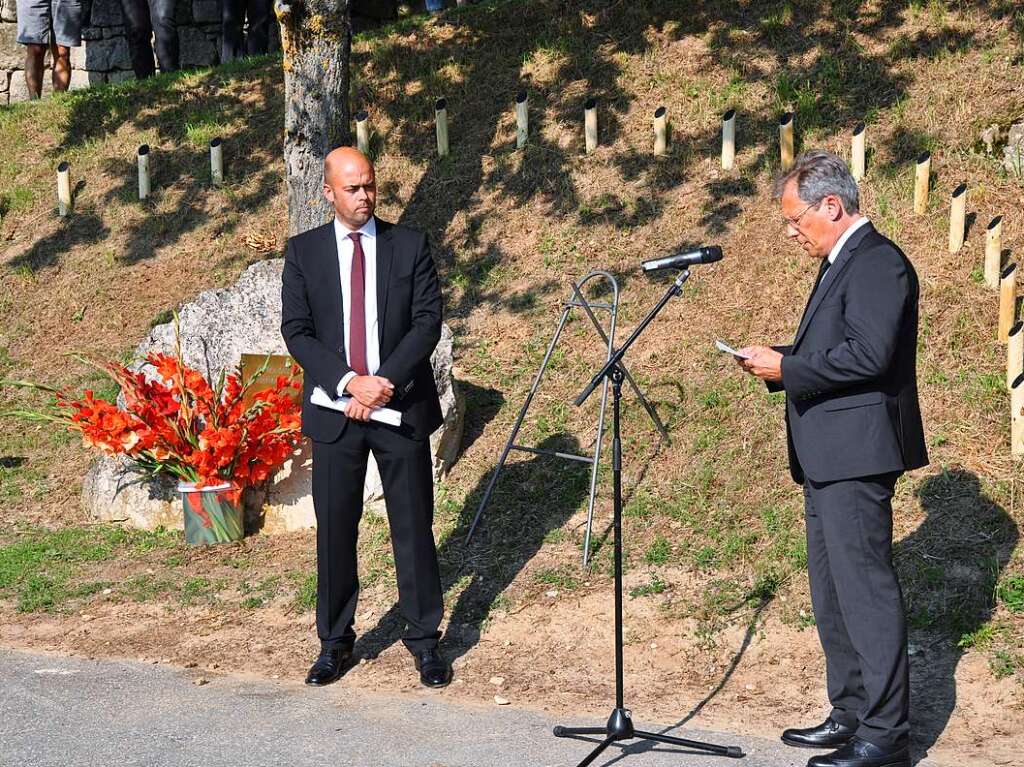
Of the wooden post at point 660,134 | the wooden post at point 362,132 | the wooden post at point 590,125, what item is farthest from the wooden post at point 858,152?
the wooden post at point 362,132

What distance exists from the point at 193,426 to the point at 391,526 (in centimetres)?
240

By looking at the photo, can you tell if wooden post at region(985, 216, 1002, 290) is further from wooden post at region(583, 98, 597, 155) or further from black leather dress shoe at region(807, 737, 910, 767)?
black leather dress shoe at region(807, 737, 910, 767)

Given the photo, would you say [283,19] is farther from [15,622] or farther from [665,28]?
[15,622]

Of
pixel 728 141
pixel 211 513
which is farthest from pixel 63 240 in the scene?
pixel 728 141

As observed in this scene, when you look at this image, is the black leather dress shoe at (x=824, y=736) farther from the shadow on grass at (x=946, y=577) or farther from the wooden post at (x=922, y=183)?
the wooden post at (x=922, y=183)

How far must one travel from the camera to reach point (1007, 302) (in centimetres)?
780

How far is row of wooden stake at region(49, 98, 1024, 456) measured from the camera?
7395 mm

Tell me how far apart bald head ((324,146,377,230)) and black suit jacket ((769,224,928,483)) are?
2038 millimetres

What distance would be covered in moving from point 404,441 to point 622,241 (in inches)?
179

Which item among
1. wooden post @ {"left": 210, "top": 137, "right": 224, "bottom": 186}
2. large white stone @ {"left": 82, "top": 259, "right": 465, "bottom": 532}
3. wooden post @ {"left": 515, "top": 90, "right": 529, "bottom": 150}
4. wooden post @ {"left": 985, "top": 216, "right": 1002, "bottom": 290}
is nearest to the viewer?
large white stone @ {"left": 82, "top": 259, "right": 465, "bottom": 532}

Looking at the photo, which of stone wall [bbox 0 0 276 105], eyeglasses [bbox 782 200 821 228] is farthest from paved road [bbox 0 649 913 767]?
stone wall [bbox 0 0 276 105]

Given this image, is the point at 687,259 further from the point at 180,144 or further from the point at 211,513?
the point at 180,144

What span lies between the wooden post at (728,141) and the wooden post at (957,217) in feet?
6.72

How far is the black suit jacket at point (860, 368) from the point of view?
4570 millimetres
